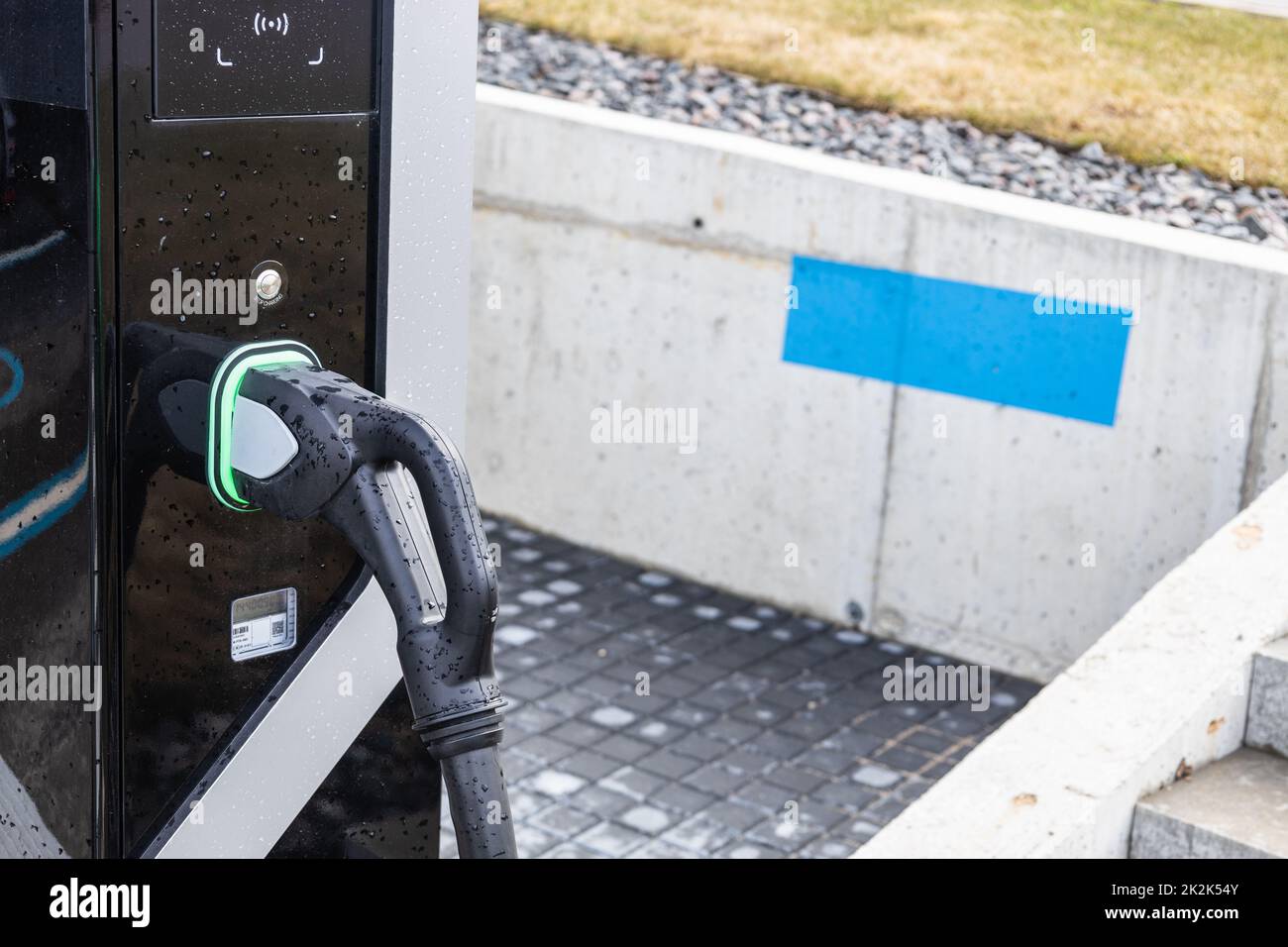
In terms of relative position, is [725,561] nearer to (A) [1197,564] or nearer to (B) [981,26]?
(A) [1197,564]

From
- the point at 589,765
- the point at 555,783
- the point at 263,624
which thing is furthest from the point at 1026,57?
the point at 263,624

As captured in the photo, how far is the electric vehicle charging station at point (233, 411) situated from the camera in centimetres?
178

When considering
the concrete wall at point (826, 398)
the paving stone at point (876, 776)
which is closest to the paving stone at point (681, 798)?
the paving stone at point (876, 776)

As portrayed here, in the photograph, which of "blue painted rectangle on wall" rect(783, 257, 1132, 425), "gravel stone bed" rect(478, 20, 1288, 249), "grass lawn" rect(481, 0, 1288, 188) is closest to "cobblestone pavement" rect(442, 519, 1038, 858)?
"blue painted rectangle on wall" rect(783, 257, 1132, 425)

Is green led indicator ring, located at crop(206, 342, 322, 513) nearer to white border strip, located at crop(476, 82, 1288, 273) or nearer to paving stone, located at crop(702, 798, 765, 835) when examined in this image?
paving stone, located at crop(702, 798, 765, 835)

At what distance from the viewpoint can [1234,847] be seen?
3.84m

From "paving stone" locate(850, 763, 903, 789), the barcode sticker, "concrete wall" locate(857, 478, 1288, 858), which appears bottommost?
"paving stone" locate(850, 763, 903, 789)

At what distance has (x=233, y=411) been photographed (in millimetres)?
1886

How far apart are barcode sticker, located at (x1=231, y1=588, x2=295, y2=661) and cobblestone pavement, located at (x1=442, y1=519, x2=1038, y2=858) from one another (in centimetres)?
292

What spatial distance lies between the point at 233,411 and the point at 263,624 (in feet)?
1.24

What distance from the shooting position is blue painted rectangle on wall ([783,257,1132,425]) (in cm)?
630

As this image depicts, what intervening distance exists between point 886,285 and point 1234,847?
129 inches

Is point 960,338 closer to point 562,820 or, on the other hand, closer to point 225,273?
point 562,820
